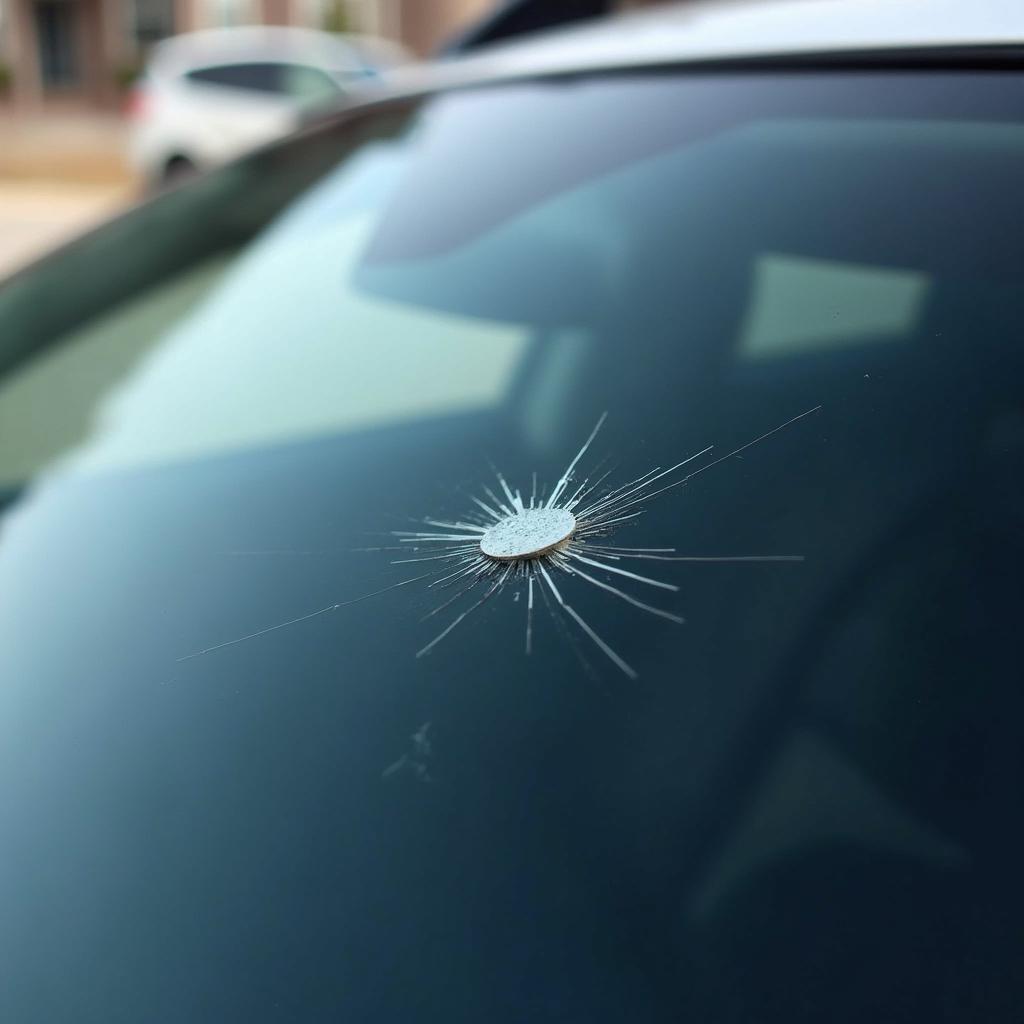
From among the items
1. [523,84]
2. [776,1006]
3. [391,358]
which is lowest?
[776,1006]

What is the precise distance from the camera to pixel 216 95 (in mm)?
11055

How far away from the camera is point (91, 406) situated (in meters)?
1.31

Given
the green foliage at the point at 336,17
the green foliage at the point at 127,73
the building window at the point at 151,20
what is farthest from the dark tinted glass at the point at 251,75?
the green foliage at the point at 127,73

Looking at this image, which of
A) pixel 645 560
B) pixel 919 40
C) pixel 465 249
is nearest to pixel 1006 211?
pixel 919 40

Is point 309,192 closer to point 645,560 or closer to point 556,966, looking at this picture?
point 645,560

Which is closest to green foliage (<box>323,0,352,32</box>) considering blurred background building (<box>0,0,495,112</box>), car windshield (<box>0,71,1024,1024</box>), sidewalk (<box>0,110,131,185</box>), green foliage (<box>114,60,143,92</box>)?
blurred background building (<box>0,0,495,112</box>)

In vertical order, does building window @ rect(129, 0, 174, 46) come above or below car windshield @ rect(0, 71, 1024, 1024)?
above

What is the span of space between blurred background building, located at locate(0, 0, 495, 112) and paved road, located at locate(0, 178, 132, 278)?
39.5ft

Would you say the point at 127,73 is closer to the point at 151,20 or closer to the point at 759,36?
the point at 151,20

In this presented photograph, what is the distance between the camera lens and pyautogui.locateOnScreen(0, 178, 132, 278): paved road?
8.81m

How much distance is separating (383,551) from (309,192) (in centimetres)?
85

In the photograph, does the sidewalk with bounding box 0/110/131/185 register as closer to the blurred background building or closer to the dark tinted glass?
the blurred background building

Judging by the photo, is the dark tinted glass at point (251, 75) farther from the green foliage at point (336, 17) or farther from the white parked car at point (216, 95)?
the green foliage at point (336, 17)

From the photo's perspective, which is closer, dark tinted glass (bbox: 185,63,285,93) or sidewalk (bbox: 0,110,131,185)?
dark tinted glass (bbox: 185,63,285,93)
